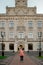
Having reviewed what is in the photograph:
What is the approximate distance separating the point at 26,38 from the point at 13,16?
831 centimetres

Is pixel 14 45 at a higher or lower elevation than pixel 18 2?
lower

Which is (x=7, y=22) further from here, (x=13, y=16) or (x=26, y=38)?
(x=26, y=38)

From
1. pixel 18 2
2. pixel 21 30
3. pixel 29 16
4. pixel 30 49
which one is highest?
pixel 18 2

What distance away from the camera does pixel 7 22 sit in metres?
71.1

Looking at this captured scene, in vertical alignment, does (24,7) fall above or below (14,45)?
above

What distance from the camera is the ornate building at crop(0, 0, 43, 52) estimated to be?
70500mm

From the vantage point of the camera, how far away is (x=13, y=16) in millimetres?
70375

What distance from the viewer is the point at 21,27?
70812 millimetres

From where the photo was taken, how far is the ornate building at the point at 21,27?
7050 centimetres

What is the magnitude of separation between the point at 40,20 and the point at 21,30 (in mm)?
6995

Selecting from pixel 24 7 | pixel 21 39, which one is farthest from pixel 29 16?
Answer: pixel 21 39

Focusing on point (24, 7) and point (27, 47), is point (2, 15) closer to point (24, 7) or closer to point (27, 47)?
point (24, 7)

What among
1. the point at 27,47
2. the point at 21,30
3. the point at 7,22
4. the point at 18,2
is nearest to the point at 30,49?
the point at 27,47

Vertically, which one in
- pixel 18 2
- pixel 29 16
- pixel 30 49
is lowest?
pixel 30 49
